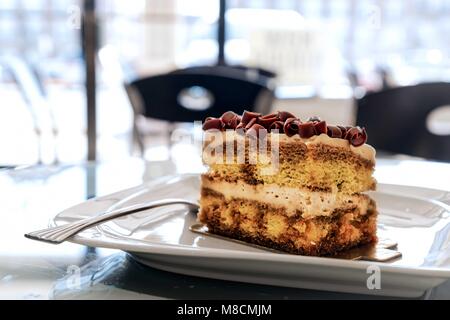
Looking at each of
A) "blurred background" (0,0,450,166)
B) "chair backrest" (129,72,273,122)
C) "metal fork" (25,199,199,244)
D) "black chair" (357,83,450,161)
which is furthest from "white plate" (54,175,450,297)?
"blurred background" (0,0,450,166)

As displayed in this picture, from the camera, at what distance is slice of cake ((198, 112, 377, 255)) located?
0.72 meters

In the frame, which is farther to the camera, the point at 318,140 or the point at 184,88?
the point at 184,88

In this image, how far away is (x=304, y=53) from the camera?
4082 mm

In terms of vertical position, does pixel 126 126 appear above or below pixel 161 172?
below

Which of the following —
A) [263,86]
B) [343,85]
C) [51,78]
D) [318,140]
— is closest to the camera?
[318,140]

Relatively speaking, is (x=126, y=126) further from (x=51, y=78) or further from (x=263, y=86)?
(x=263, y=86)

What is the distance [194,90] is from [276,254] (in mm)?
1779

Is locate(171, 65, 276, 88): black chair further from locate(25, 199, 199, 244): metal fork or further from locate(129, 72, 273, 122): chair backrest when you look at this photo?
locate(25, 199, 199, 244): metal fork

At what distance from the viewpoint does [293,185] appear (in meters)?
0.73

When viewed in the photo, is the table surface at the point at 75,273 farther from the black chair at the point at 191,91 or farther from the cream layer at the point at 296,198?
the black chair at the point at 191,91

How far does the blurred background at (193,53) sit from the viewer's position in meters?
3.41
